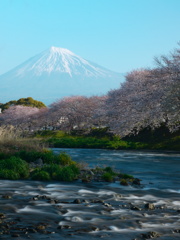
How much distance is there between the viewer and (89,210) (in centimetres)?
1187

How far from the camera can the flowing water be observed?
9.45 meters

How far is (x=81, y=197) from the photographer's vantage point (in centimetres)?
1414

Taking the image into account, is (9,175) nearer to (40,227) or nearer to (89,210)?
(89,210)

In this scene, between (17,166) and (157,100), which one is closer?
(17,166)

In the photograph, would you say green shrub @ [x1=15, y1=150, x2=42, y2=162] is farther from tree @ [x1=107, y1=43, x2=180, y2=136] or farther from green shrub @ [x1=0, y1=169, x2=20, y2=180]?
tree @ [x1=107, y1=43, x2=180, y2=136]

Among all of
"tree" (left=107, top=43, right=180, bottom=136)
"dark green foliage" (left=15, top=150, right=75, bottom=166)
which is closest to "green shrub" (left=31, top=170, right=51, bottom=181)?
"dark green foliage" (left=15, top=150, right=75, bottom=166)

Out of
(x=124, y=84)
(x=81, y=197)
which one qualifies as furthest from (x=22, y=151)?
(x=124, y=84)

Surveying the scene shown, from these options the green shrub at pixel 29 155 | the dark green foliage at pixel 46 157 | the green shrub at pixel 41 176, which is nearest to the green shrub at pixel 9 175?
the green shrub at pixel 41 176

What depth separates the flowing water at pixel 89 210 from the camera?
31.0 feet

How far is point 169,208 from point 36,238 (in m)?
5.23

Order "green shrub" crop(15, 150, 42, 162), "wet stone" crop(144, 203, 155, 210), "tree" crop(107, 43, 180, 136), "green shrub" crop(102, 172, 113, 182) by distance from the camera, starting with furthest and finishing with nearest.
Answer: "tree" crop(107, 43, 180, 136) < "green shrub" crop(15, 150, 42, 162) < "green shrub" crop(102, 172, 113, 182) < "wet stone" crop(144, 203, 155, 210)

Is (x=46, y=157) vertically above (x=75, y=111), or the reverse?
(x=75, y=111)

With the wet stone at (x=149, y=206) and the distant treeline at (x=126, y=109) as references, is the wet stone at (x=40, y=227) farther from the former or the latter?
the distant treeline at (x=126, y=109)

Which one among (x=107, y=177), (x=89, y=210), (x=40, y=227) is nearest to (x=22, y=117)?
(x=107, y=177)
